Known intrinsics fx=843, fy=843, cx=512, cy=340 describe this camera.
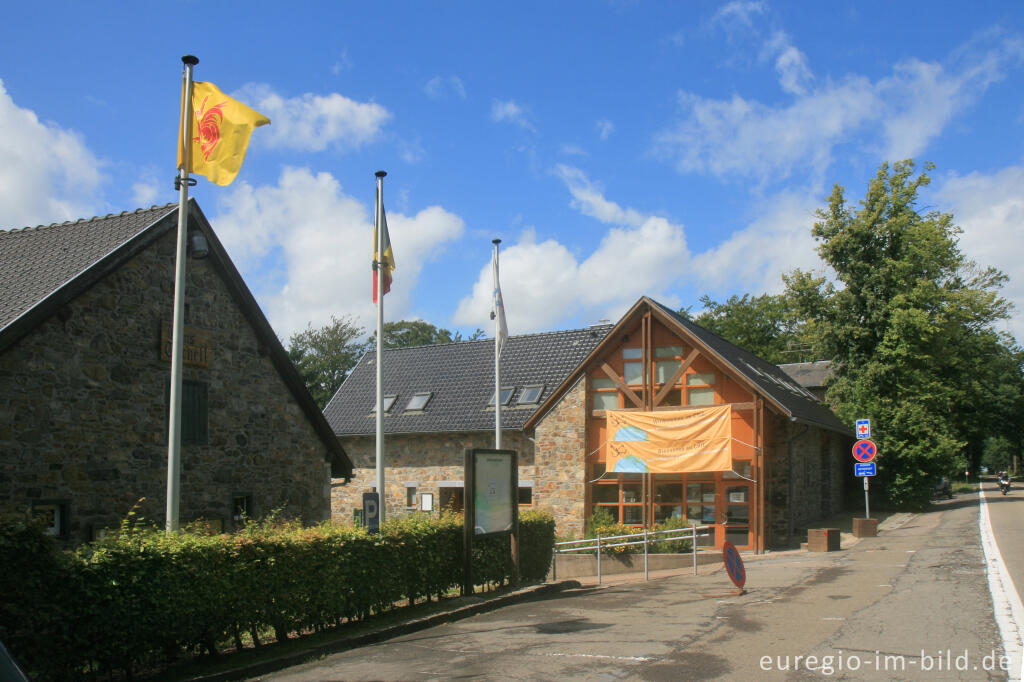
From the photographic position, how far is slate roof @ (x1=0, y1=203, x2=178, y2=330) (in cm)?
1380

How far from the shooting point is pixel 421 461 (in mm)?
30078

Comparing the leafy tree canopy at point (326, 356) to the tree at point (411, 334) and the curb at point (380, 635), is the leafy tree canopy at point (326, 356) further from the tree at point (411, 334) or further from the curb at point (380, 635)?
the curb at point (380, 635)

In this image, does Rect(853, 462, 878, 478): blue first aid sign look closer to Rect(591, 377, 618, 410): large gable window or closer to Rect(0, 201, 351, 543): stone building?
Rect(591, 377, 618, 410): large gable window

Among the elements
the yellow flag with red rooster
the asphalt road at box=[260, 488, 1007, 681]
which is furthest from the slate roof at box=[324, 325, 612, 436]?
the yellow flag with red rooster

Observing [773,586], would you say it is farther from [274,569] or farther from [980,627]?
[274,569]

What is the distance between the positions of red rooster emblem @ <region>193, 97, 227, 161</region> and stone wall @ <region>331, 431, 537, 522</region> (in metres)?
18.5

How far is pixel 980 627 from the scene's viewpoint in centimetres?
987

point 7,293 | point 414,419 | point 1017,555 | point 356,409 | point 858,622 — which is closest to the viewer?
point 858,622

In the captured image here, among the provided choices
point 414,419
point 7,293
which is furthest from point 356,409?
point 7,293

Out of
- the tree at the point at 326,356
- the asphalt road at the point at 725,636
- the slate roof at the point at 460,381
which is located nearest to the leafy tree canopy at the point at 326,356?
the tree at the point at 326,356

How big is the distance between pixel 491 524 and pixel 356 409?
19.9 metres

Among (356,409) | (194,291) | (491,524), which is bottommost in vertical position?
(491,524)

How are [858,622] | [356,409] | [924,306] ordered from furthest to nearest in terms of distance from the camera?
1. [924,306]
2. [356,409]
3. [858,622]

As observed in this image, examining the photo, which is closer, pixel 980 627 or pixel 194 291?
pixel 980 627
